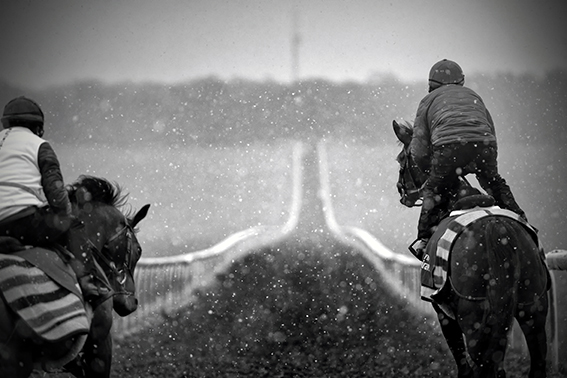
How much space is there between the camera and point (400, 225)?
1387cm

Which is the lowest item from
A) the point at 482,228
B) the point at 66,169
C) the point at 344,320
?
the point at 344,320

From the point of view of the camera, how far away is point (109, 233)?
12.1 ft

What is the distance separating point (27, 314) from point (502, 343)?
7.61ft

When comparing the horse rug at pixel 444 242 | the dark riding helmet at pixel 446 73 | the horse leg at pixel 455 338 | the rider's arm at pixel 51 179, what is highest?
the dark riding helmet at pixel 446 73

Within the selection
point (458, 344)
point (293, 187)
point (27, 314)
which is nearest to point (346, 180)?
point (293, 187)

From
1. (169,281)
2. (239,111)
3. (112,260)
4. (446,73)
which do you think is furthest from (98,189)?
(239,111)

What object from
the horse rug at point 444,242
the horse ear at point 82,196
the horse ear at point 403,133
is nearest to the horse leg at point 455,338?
the horse rug at point 444,242

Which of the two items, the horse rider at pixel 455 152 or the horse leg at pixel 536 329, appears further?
the horse rider at pixel 455 152

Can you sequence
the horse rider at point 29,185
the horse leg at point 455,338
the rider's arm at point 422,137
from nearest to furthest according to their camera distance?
the horse rider at point 29,185 < the horse leg at point 455,338 < the rider's arm at point 422,137

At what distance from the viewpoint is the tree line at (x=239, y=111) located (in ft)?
39.5

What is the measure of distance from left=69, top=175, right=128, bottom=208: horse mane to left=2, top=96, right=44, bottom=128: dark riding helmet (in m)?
0.49

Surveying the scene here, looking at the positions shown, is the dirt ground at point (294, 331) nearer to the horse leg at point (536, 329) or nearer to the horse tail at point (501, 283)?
the horse leg at point (536, 329)

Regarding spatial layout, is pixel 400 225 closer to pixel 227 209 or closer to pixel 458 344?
pixel 227 209

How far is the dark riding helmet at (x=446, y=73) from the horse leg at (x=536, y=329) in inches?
58.9
